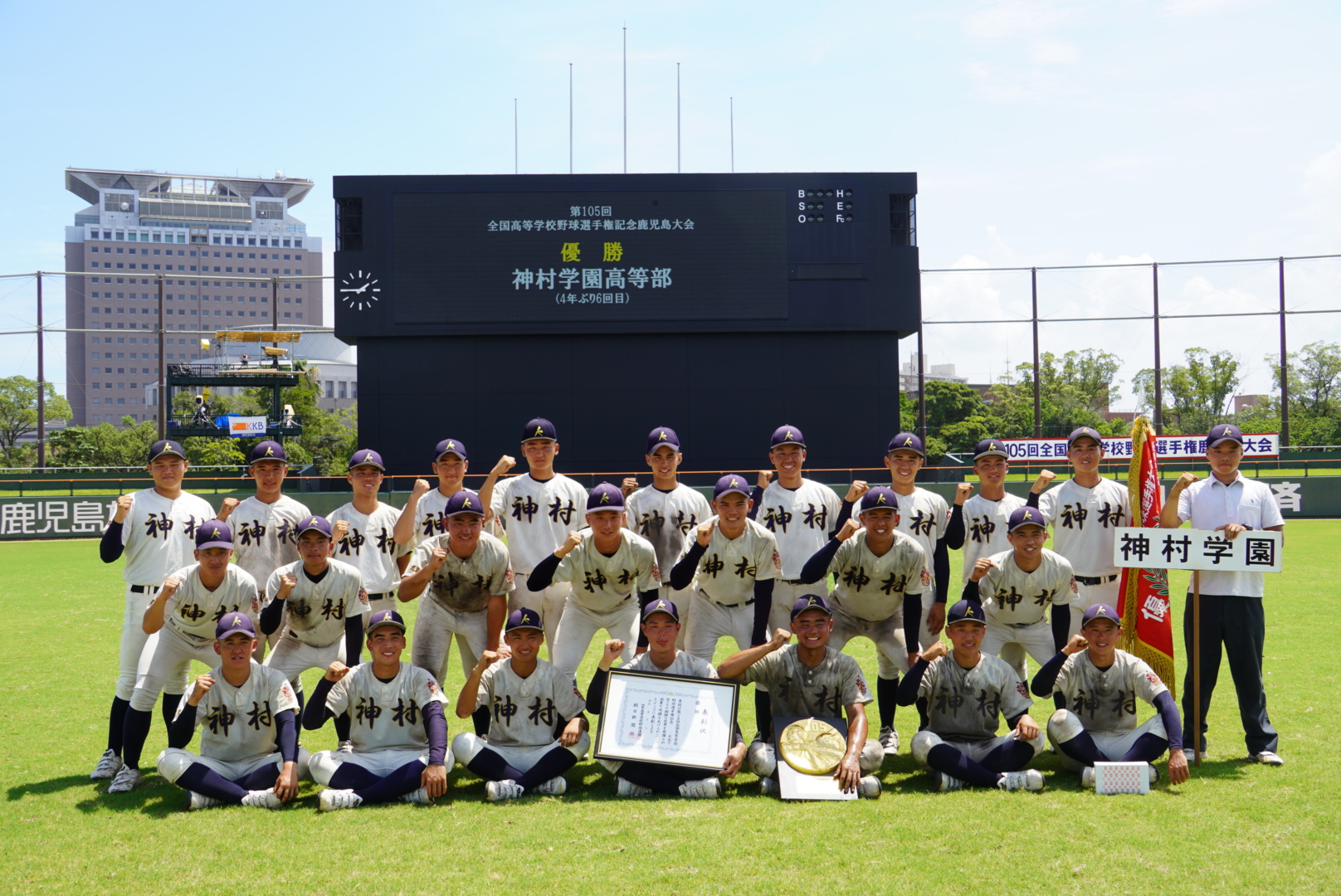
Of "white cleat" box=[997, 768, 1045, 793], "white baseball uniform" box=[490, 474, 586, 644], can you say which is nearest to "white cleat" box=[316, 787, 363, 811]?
"white baseball uniform" box=[490, 474, 586, 644]

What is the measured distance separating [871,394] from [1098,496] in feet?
47.9

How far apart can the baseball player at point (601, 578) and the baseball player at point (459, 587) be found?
32 centimetres

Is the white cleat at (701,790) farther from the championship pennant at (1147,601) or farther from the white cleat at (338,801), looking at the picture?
the championship pennant at (1147,601)

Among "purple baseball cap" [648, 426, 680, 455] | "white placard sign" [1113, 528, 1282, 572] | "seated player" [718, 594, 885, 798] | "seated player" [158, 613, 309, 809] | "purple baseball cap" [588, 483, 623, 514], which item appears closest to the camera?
"seated player" [158, 613, 309, 809]

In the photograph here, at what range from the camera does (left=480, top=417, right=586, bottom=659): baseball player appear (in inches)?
289

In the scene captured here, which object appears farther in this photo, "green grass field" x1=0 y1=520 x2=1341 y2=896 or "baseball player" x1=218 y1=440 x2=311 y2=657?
"baseball player" x1=218 y1=440 x2=311 y2=657

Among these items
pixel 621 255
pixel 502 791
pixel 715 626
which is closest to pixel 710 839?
pixel 502 791

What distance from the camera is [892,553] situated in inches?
252

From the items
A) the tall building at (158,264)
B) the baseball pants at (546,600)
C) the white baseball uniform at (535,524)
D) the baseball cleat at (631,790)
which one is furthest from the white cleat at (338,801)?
the tall building at (158,264)

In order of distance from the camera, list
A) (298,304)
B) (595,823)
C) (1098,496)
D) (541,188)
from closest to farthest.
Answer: (595,823), (1098,496), (541,188), (298,304)

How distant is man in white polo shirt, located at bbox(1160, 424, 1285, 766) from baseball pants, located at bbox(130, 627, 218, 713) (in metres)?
6.40

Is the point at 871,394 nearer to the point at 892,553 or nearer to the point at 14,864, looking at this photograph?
the point at 892,553

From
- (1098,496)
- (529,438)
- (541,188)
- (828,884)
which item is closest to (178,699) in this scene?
(529,438)

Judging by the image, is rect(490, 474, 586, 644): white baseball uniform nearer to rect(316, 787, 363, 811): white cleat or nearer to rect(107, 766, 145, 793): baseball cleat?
rect(316, 787, 363, 811): white cleat
